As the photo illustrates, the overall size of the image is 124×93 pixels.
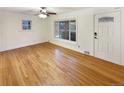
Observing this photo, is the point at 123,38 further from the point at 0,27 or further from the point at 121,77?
the point at 0,27

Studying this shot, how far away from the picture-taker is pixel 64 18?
8.33m

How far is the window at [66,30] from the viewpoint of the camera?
767 centimetres

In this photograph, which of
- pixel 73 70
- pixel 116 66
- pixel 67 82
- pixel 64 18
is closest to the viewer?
pixel 67 82

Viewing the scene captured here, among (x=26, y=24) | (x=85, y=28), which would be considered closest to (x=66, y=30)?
(x=85, y=28)

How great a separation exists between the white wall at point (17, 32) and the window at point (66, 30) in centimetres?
137

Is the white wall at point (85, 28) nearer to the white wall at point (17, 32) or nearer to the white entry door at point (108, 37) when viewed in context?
the white entry door at point (108, 37)

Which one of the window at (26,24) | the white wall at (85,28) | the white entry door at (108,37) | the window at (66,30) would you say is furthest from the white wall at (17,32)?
the white entry door at (108,37)

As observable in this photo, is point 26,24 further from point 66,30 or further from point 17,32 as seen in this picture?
point 66,30

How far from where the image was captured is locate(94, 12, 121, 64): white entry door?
4.57 metres

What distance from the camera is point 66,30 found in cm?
859

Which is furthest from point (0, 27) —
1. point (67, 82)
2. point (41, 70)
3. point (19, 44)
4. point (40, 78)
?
point (67, 82)

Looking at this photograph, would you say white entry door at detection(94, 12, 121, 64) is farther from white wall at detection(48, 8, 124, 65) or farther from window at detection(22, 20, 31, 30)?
window at detection(22, 20, 31, 30)

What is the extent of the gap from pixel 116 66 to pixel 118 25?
1362mm

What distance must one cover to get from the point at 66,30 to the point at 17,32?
3.06 meters
